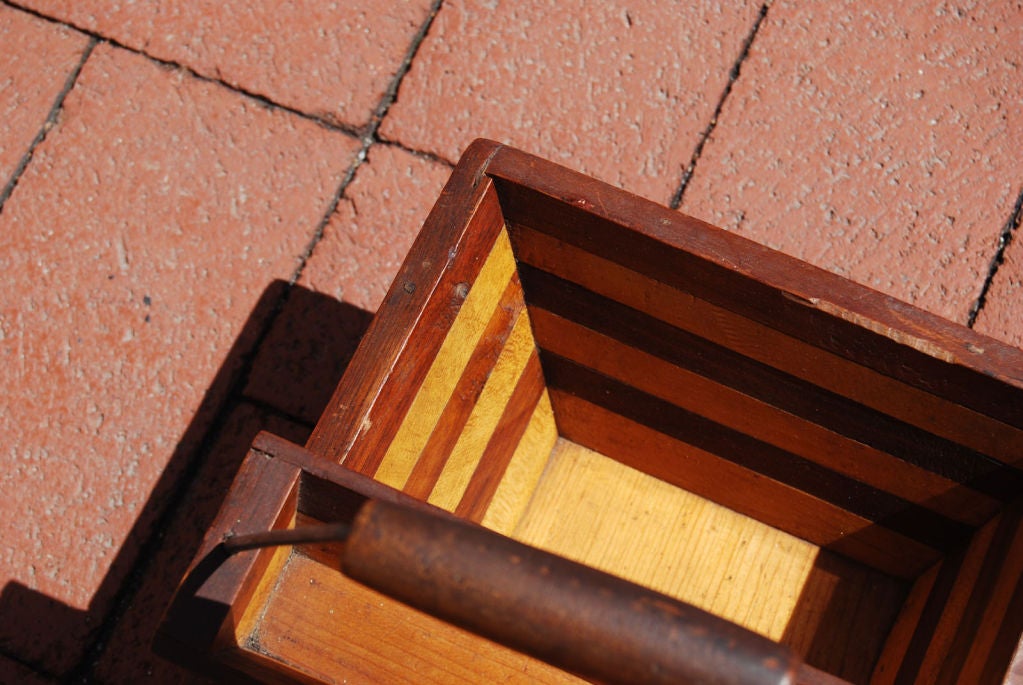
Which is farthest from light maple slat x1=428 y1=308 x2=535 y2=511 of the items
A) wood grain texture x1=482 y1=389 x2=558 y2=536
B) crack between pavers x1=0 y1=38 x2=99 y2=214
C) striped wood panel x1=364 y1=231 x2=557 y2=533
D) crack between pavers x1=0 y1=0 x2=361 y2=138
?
crack between pavers x1=0 y1=38 x2=99 y2=214

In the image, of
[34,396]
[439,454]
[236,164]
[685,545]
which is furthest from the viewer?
[236,164]

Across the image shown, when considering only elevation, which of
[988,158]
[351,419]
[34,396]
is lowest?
[34,396]

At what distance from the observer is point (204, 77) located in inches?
74.7

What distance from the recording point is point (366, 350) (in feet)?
3.45

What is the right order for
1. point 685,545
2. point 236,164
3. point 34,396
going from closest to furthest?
point 685,545 < point 34,396 < point 236,164

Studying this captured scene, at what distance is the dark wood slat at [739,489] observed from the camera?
1383 millimetres

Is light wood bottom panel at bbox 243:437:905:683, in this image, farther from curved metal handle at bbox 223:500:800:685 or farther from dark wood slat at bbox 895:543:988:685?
curved metal handle at bbox 223:500:800:685

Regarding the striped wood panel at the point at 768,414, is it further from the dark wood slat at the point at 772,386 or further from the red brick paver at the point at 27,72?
the red brick paver at the point at 27,72

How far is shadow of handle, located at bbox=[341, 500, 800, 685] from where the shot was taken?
25.2 inches

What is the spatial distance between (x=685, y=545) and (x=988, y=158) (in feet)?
2.98

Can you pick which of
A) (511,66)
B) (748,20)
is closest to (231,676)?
(511,66)

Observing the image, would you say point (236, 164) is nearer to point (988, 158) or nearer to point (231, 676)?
point (231, 676)

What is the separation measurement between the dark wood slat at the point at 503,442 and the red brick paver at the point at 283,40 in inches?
27.4

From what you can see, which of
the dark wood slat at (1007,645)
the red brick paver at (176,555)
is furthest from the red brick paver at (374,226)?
the dark wood slat at (1007,645)
